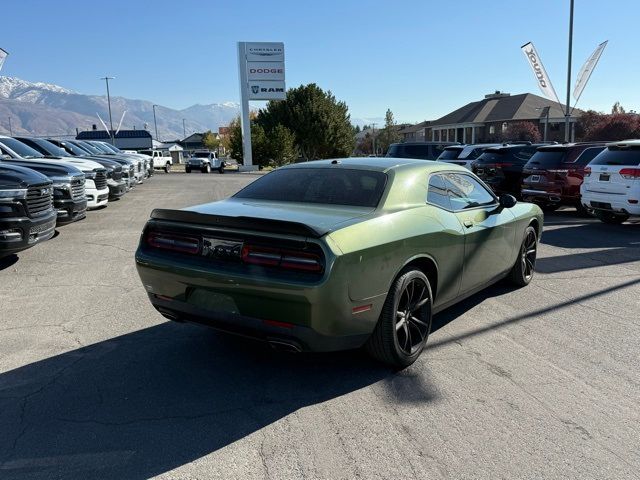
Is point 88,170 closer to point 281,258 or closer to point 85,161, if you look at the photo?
point 85,161

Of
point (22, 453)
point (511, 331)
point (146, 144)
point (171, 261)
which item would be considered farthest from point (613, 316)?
point (146, 144)

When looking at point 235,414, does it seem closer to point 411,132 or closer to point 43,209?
point 43,209

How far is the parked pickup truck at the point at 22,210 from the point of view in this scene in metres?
6.42

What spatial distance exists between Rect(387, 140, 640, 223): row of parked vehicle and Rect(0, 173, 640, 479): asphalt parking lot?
196 inches

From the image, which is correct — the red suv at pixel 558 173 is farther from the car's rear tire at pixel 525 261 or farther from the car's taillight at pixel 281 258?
the car's taillight at pixel 281 258

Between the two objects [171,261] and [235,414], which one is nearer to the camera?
[235,414]

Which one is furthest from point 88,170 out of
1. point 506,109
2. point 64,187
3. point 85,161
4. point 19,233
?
point 506,109

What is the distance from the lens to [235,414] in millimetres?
3281

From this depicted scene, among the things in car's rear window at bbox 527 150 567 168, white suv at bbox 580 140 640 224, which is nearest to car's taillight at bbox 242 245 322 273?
white suv at bbox 580 140 640 224

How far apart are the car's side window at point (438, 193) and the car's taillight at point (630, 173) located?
6.82m

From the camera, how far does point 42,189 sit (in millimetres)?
7273

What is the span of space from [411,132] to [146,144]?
45.7 m

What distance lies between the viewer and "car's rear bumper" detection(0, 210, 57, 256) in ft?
20.9

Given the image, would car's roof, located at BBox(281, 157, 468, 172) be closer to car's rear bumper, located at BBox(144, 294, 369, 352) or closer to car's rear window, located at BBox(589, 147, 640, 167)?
car's rear bumper, located at BBox(144, 294, 369, 352)
